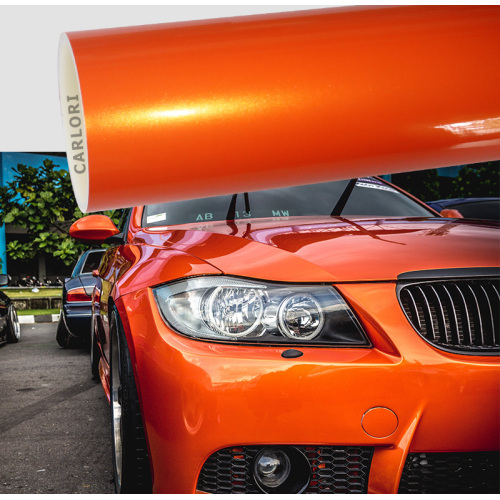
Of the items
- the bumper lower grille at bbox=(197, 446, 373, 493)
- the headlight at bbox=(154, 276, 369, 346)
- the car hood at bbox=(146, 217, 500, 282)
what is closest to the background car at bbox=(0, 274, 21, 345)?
the car hood at bbox=(146, 217, 500, 282)

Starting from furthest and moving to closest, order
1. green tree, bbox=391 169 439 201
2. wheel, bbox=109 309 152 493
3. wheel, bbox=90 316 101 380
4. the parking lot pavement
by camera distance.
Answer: green tree, bbox=391 169 439 201, wheel, bbox=90 316 101 380, the parking lot pavement, wheel, bbox=109 309 152 493

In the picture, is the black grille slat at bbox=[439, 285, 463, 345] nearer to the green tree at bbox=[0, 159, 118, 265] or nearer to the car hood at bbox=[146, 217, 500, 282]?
the car hood at bbox=[146, 217, 500, 282]

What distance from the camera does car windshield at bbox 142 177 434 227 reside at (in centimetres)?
309

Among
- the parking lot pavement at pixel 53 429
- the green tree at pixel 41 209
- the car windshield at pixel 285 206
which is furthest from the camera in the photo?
the green tree at pixel 41 209

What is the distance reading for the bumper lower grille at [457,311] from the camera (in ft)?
5.99

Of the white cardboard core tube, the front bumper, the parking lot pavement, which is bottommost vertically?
the parking lot pavement

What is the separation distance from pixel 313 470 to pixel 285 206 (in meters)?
1.66

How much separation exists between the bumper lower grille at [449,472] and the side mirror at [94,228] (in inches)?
86.2

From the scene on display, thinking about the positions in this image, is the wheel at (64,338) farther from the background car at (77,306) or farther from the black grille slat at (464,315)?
the black grille slat at (464,315)

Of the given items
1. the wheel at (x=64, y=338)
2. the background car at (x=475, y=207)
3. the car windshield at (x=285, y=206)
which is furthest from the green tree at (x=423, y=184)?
the car windshield at (x=285, y=206)

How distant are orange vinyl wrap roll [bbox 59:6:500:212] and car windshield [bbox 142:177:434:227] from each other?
141 cm

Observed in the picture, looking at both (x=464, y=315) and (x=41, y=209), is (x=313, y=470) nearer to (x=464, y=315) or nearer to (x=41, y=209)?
(x=464, y=315)

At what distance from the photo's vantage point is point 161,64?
1461mm

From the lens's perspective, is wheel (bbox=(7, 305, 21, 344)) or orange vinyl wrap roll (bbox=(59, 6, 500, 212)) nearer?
orange vinyl wrap roll (bbox=(59, 6, 500, 212))
